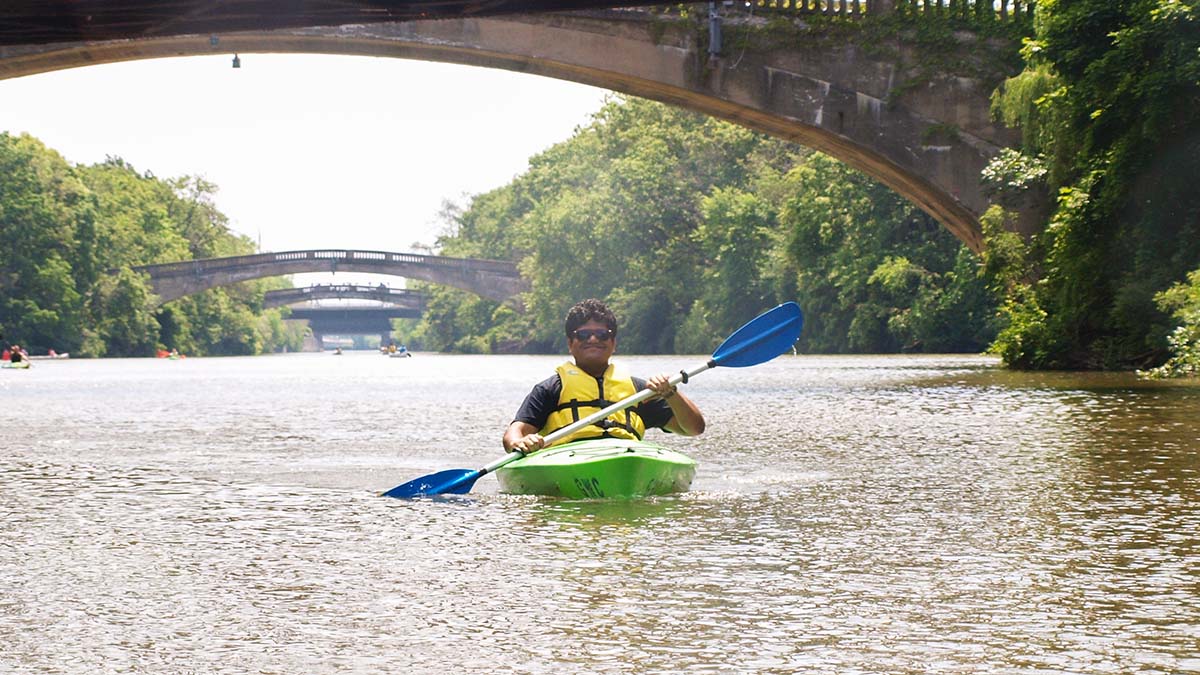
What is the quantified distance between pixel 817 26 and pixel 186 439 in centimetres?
1798

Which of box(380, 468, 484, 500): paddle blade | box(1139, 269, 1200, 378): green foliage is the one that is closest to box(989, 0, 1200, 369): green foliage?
box(1139, 269, 1200, 378): green foliage

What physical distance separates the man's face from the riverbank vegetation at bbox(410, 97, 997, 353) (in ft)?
117

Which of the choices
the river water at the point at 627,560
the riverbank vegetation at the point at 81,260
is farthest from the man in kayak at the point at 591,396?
the riverbank vegetation at the point at 81,260

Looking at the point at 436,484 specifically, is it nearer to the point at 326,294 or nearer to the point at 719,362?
the point at 719,362

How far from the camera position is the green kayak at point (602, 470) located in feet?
27.6

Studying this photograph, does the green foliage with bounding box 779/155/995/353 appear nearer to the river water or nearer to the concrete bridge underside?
the concrete bridge underside

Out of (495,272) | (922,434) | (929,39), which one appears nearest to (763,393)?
(922,434)

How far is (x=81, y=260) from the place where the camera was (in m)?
74.3

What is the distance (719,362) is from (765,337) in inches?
22.9

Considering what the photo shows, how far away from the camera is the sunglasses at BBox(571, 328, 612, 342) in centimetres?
905

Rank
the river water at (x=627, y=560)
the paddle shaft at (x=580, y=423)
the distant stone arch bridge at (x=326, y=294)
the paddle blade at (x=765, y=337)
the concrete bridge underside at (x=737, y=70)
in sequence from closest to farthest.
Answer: the river water at (x=627, y=560) < the paddle shaft at (x=580, y=423) < the paddle blade at (x=765, y=337) < the concrete bridge underside at (x=737, y=70) < the distant stone arch bridge at (x=326, y=294)

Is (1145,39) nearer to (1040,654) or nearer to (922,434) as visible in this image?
(922,434)

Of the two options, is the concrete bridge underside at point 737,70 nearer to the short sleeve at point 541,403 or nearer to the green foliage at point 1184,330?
the green foliage at point 1184,330

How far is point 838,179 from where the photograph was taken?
49.4 m
